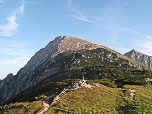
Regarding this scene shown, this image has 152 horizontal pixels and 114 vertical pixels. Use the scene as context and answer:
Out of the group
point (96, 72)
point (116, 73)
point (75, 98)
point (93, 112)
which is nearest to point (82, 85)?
point (75, 98)

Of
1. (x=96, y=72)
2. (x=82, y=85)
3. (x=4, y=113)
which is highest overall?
(x=96, y=72)

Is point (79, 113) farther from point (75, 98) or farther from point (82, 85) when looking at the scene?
point (82, 85)

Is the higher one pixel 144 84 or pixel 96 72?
pixel 96 72

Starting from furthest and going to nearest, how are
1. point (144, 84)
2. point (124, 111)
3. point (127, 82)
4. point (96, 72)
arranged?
point (96, 72) < point (127, 82) < point (144, 84) < point (124, 111)

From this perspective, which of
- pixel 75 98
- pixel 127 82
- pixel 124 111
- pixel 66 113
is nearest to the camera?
pixel 66 113

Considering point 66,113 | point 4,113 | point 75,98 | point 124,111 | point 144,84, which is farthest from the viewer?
point 144,84

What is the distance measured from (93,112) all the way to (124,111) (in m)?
12.0

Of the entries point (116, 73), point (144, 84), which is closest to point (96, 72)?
point (116, 73)

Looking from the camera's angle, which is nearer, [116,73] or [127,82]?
[127,82]

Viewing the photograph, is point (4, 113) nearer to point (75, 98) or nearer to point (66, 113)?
point (66, 113)

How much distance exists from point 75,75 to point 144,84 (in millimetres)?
97957

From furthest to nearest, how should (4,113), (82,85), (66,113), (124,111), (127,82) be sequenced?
(127,82), (82,85), (4,113), (124,111), (66,113)

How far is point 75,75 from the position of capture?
590 feet

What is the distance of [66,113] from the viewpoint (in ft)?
133
